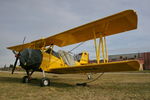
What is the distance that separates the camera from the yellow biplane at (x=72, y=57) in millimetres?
5898

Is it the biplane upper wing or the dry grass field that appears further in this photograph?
the biplane upper wing

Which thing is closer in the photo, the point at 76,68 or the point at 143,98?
the point at 143,98

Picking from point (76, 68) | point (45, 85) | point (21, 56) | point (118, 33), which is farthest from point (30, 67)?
point (118, 33)

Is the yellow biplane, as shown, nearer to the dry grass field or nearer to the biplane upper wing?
the biplane upper wing

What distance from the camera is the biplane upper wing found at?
6.00m

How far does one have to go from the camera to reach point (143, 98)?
436 cm

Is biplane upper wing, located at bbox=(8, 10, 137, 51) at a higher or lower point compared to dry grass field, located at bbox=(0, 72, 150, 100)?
higher

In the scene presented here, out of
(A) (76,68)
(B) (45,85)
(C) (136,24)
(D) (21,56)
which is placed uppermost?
(C) (136,24)

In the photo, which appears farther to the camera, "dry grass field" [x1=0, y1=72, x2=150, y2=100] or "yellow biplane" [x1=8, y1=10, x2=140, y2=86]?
"yellow biplane" [x1=8, y1=10, x2=140, y2=86]

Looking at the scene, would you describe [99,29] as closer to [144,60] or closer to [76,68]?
[76,68]

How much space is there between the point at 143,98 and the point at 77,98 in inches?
72.1

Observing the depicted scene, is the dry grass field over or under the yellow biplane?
under

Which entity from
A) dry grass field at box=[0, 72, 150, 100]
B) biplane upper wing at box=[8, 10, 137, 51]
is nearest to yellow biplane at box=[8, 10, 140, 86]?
biplane upper wing at box=[8, 10, 137, 51]

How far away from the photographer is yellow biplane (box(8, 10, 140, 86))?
19.3 feet
